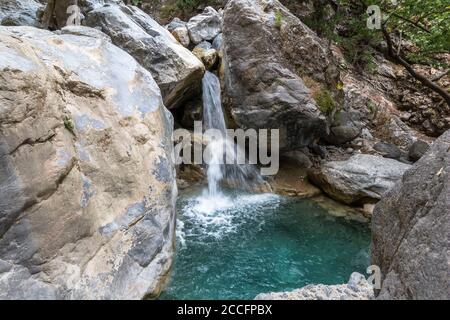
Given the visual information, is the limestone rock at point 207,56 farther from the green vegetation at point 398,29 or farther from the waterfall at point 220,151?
the green vegetation at point 398,29

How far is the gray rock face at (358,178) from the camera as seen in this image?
386 inches

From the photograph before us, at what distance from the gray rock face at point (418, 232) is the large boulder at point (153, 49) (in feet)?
23.8

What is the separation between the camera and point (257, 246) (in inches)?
309

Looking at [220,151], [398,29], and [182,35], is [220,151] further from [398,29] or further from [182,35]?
[398,29]

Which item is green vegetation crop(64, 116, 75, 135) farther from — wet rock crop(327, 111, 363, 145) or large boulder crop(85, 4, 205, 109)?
wet rock crop(327, 111, 363, 145)

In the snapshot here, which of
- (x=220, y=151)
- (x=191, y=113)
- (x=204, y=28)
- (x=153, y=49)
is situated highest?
(x=204, y=28)

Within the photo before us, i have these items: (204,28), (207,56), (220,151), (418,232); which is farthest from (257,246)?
(204,28)

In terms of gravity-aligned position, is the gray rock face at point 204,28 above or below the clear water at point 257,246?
above

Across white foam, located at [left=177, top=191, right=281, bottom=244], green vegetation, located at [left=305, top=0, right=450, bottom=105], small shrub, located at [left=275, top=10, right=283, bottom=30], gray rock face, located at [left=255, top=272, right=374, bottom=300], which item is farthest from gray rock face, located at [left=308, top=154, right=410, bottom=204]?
small shrub, located at [left=275, top=10, right=283, bottom=30]

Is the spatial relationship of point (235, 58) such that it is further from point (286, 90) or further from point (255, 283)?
point (255, 283)

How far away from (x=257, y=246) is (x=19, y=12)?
35.3ft

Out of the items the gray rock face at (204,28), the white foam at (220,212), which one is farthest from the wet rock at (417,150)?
the gray rock face at (204,28)
